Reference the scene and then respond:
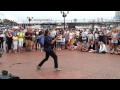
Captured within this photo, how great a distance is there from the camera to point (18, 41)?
17.6m

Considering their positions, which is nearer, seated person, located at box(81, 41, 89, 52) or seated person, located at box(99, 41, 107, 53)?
seated person, located at box(99, 41, 107, 53)

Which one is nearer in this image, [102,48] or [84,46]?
[102,48]

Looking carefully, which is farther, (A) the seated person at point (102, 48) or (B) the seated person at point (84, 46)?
(B) the seated person at point (84, 46)

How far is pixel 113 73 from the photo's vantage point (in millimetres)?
10375
